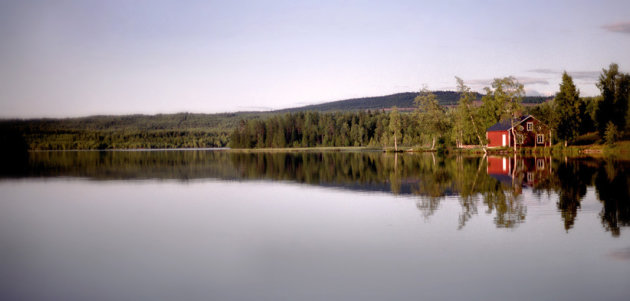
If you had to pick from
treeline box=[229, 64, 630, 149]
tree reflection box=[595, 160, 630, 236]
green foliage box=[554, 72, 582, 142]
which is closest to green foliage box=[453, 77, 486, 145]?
treeline box=[229, 64, 630, 149]

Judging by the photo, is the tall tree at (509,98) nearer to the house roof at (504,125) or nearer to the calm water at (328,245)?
the house roof at (504,125)

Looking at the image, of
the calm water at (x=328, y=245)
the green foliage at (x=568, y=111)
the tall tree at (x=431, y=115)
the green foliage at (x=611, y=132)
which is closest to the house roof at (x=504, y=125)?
the green foliage at (x=568, y=111)

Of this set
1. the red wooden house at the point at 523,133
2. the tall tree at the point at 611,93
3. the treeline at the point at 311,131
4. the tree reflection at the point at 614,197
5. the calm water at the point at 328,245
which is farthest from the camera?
the treeline at the point at 311,131

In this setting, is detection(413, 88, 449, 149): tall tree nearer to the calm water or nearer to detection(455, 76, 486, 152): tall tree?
detection(455, 76, 486, 152): tall tree

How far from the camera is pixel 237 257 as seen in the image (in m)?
11.3

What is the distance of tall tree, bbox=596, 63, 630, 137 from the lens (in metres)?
56.7

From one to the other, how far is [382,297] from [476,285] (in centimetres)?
178

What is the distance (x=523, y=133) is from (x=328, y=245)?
195 feet

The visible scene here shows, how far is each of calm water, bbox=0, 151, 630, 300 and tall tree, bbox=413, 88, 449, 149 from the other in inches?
1923

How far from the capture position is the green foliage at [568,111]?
57219mm

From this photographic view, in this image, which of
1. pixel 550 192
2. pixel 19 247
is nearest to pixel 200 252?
pixel 19 247

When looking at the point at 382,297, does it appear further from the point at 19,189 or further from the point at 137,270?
the point at 19,189

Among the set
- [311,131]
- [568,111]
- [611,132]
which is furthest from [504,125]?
[311,131]

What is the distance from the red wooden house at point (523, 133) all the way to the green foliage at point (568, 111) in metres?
5.77
